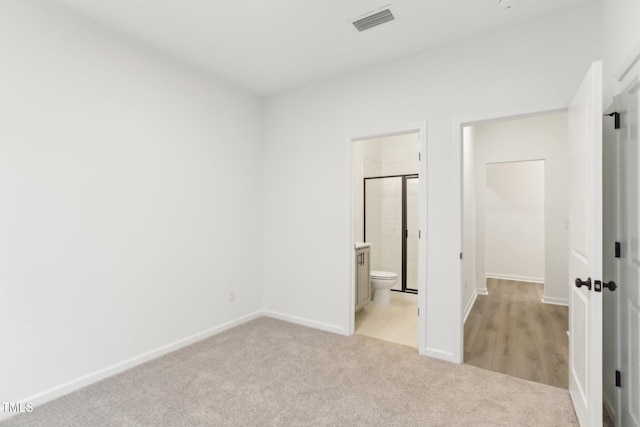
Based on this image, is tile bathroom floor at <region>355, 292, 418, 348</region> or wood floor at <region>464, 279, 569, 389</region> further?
tile bathroom floor at <region>355, 292, 418, 348</region>

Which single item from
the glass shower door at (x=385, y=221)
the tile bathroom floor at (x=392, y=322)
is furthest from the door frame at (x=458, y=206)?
the glass shower door at (x=385, y=221)

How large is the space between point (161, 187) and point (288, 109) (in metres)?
1.70

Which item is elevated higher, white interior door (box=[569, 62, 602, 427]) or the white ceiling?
the white ceiling

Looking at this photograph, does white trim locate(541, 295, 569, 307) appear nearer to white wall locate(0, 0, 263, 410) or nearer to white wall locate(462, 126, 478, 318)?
white wall locate(462, 126, 478, 318)

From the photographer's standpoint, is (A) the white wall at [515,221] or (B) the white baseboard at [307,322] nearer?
(B) the white baseboard at [307,322]

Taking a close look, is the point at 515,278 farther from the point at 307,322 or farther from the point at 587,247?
the point at 587,247

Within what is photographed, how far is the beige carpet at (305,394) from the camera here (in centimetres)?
194

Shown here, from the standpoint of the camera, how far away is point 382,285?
4.30 meters

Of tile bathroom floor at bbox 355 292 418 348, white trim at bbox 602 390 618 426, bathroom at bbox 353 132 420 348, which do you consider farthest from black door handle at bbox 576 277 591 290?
bathroom at bbox 353 132 420 348

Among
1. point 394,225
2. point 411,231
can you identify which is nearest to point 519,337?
point 411,231

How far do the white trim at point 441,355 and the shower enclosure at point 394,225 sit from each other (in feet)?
7.39

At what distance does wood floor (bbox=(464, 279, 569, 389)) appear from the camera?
259cm

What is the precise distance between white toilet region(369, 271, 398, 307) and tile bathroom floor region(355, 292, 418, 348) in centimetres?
10

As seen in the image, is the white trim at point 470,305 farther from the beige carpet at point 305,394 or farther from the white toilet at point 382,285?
the beige carpet at point 305,394
